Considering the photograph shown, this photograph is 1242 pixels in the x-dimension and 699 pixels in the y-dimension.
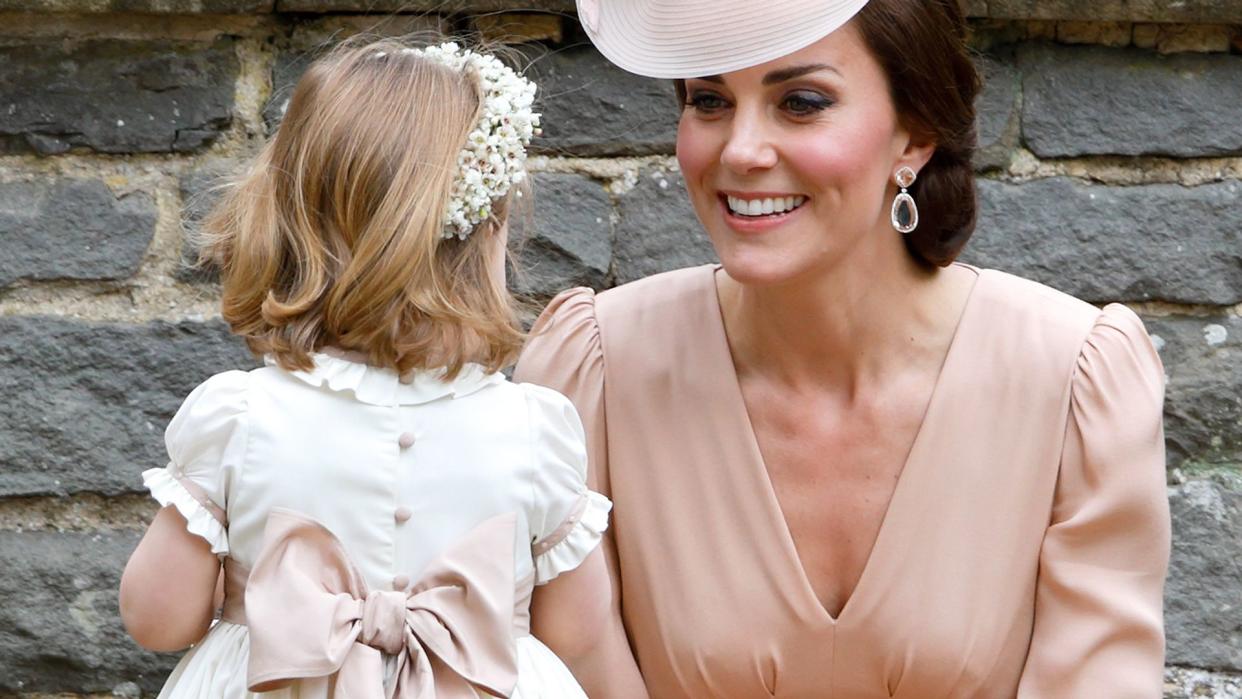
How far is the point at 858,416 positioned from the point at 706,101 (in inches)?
20.4

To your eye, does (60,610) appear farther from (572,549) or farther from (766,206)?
(766,206)

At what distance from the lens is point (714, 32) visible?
7.07ft

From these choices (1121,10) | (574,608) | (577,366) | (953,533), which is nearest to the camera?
(574,608)

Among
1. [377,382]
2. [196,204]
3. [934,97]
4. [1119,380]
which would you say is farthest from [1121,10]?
[196,204]

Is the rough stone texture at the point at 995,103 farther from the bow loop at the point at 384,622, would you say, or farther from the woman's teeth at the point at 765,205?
the bow loop at the point at 384,622

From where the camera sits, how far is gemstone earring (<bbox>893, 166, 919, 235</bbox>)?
233 centimetres

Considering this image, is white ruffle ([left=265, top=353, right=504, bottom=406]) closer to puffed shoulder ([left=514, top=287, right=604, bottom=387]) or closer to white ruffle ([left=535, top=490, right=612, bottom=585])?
white ruffle ([left=535, top=490, right=612, bottom=585])

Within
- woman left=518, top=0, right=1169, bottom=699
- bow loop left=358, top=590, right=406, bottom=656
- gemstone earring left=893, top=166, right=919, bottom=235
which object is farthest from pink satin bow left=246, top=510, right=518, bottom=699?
gemstone earring left=893, top=166, right=919, bottom=235

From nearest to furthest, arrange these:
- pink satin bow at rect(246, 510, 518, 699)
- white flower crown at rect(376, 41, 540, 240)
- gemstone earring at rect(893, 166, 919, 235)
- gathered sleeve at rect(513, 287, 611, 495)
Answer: pink satin bow at rect(246, 510, 518, 699) < white flower crown at rect(376, 41, 540, 240) < gemstone earring at rect(893, 166, 919, 235) < gathered sleeve at rect(513, 287, 611, 495)

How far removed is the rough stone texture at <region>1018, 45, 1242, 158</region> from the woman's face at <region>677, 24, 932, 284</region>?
495 millimetres

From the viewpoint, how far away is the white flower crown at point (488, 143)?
1998 millimetres

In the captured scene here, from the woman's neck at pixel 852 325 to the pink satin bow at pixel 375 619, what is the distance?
2.13 ft

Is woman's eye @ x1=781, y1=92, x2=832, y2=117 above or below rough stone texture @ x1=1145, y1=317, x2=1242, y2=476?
above

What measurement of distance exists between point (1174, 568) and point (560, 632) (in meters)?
1.10
